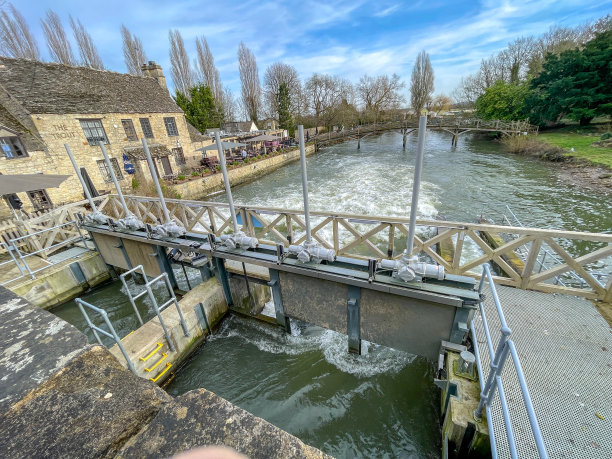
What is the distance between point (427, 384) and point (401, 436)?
110 centimetres

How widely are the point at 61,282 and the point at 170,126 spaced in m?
19.3

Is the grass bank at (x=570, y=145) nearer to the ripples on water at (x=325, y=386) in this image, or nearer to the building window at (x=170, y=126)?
the ripples on water at (x=325, y=386)

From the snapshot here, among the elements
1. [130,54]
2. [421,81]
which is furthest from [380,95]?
[130,54]

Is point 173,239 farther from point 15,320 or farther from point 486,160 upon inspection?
point 486,160

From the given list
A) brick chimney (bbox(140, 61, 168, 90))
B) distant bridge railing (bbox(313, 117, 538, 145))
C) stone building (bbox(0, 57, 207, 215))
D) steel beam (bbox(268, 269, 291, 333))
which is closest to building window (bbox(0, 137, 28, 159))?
stone building (bbox(0, 57, 207, 215))

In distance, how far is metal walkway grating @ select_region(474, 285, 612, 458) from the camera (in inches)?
103

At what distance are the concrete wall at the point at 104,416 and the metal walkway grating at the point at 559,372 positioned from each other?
9.83 feet

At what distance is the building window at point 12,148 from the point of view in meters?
13.8

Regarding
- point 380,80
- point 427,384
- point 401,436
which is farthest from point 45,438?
point 380,80

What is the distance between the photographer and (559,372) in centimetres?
322

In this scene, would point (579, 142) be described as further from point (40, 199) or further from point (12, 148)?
point (12, 148)

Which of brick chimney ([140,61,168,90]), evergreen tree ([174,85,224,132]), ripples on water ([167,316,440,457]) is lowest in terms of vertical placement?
ripples on water ([167,316,440,457])

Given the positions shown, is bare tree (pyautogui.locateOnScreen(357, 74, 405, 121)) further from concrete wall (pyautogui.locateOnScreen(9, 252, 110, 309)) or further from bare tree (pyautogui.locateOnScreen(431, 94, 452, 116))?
concrete wall (pyautogui.locateOnScreen(9, 252, 110, 309))

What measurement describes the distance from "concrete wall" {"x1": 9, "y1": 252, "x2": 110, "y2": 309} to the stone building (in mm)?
8725
